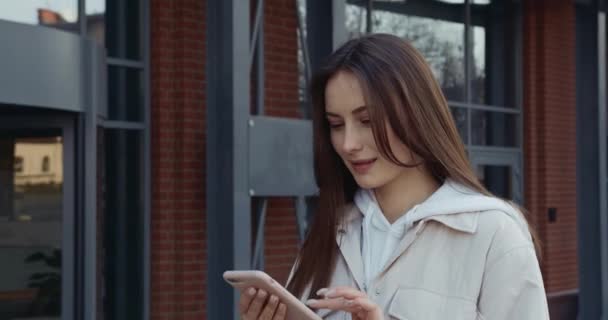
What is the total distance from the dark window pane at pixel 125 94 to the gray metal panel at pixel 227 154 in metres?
1.10

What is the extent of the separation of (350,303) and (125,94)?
235 inches

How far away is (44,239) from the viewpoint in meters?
6.23

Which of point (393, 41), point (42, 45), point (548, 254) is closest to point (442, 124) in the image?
point (393, 41)

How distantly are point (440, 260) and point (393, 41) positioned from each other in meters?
0.45

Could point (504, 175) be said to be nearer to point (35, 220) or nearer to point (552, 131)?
point (552, 131)

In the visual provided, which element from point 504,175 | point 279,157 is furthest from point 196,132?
point 504,175

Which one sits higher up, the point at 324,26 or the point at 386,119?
the point at 324,26

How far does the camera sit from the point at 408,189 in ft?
6.91

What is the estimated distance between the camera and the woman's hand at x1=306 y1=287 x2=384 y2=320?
1831 mm

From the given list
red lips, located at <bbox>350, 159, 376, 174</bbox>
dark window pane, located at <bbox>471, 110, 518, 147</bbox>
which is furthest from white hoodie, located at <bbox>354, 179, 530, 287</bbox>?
dark window pane, located at <bbox>471, 110, 518, 147</bbox>

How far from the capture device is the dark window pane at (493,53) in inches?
437

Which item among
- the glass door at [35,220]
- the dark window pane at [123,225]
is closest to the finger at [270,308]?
the glass door at [35,220]

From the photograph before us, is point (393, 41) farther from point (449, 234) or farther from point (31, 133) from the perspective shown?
point (31, 133)

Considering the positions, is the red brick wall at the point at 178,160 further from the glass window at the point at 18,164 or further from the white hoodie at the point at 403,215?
the white hoodie at the point at 403,215
